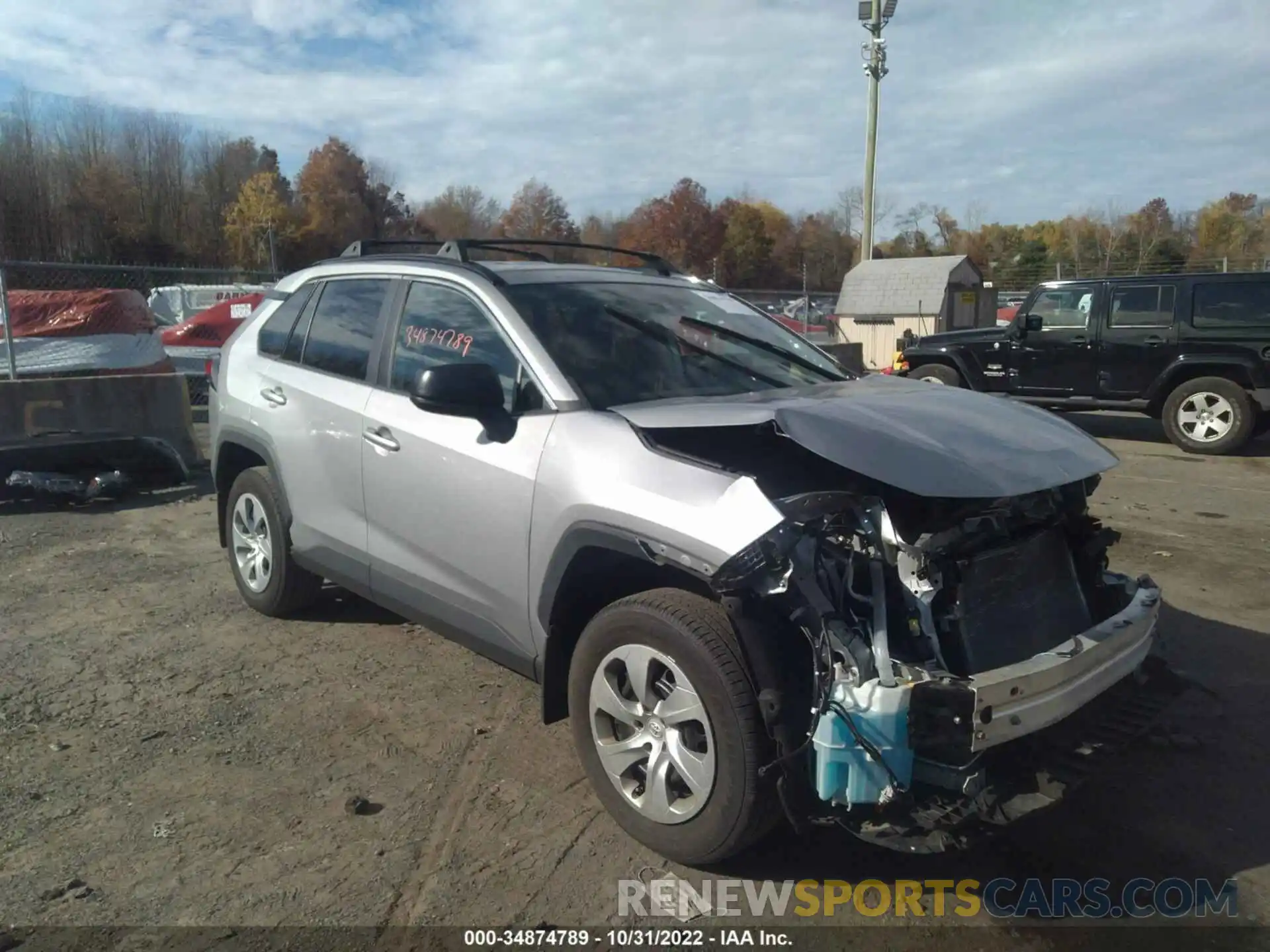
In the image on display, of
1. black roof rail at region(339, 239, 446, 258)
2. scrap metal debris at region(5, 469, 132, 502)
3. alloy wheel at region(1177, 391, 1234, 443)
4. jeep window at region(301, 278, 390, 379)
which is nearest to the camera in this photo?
jeep window at region(301, 278, 390, 379)

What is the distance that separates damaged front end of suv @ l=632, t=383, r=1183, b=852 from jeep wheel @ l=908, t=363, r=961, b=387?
986 cm

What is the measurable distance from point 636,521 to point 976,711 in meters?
1.09

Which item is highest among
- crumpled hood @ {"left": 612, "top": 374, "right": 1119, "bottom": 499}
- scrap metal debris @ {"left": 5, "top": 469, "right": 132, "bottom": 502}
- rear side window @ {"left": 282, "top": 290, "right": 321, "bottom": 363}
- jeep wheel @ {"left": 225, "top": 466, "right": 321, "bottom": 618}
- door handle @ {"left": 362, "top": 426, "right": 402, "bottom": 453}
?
rear side window @ {"left": 282, "top": 290, "right": 321, "bottom": 363}

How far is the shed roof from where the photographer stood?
20.9 metres

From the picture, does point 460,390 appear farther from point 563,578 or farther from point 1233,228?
point 1233,228

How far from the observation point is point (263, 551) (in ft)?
16.9

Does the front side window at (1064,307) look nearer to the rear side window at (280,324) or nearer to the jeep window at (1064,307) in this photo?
the jeep window at (1064,307)

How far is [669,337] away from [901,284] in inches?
739

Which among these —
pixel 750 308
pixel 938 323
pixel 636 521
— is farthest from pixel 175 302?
pixel 636 521

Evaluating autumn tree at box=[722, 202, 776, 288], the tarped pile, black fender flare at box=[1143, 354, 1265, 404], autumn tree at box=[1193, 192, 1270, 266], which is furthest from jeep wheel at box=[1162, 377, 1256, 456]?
autumn tree at box=[722, 202, 776, 288]

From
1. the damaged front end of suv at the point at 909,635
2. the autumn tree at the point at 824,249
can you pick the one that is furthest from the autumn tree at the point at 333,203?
the damaged front end of suv at the point at 909,635

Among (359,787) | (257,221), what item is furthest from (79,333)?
(257,221)

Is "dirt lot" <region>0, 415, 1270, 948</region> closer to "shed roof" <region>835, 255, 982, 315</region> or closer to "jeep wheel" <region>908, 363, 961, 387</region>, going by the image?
"jeep wheel" <region>908, 363, 961, 387</region>

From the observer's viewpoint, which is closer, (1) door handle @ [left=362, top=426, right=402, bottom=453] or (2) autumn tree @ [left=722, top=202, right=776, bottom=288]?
(1) door handle @ [left=362, top=426, right=402, bottom=453]
